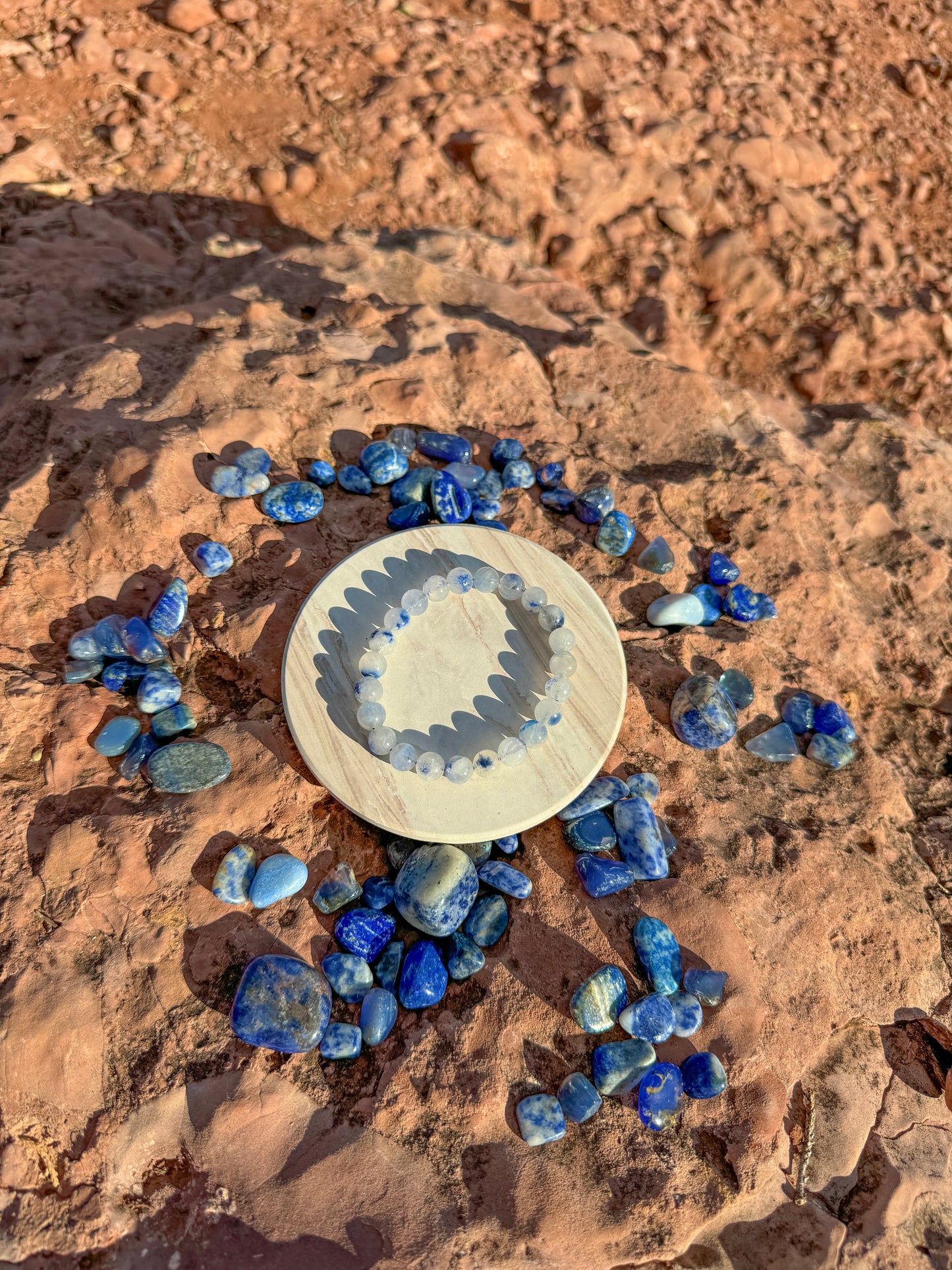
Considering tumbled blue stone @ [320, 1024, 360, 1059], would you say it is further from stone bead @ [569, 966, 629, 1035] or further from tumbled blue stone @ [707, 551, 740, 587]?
tumbled blue stone @ [707, 551, 740, 587]

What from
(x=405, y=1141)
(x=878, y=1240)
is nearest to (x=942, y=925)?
(x=878, y=1240)

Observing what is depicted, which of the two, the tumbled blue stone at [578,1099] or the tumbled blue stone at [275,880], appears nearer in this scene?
the tumbled blue stone at [578,1099]

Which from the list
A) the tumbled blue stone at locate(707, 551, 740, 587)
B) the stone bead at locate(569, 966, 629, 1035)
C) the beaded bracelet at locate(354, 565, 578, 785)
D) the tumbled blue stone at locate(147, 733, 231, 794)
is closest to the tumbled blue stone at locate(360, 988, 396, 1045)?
the stone bead at locate(569, 966, 629, 1035)

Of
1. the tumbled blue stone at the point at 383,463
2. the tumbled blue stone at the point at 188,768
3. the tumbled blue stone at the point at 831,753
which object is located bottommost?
the tumbled blue stone at the point at 831,753

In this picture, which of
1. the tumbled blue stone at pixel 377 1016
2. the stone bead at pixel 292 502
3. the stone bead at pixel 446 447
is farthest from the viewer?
the stone bead at pixel 446 447

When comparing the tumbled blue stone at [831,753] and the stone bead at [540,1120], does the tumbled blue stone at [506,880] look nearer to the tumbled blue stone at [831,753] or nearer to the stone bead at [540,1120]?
the stone bead at [540,1120]

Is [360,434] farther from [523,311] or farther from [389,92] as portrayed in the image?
[389,92]

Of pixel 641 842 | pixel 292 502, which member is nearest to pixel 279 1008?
pixel 641 842

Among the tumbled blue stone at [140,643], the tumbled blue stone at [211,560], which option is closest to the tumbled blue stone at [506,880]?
the tumbled blue stone at [140,643]
